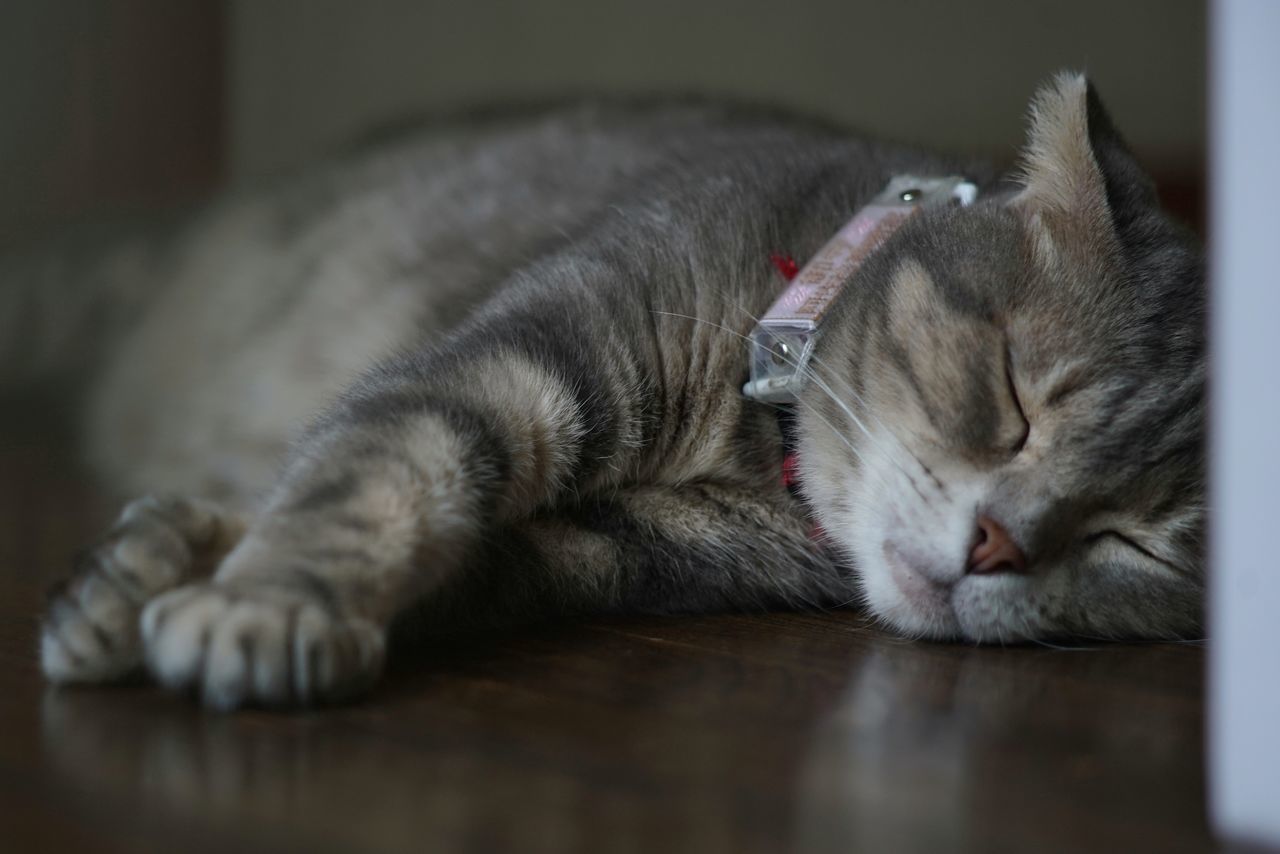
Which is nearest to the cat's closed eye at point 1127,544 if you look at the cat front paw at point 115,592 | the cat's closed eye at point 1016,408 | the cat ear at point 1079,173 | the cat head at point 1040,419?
the cat head at point 1040,419

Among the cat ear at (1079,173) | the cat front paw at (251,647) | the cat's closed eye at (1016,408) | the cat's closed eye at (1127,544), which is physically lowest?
the cat's closed eye at (1127,544)

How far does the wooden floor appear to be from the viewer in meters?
0.76

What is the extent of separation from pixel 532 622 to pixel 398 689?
0.28m

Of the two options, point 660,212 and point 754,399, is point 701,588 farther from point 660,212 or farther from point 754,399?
point 660,212

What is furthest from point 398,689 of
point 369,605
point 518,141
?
point 518,141

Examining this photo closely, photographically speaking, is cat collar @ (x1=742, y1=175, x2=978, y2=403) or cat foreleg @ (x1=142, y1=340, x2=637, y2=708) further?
cat collar @ (x1=742, y1=175, x2=978, y2=403)

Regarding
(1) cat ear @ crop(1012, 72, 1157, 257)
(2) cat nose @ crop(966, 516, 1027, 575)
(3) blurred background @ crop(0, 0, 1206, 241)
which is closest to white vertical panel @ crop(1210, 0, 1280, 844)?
(2) cat nose @ crop(966, 516, 1027, 575)

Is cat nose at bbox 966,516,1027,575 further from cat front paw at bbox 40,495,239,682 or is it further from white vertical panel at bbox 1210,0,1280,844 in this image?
cat front paw at bbox 40,495,239,682

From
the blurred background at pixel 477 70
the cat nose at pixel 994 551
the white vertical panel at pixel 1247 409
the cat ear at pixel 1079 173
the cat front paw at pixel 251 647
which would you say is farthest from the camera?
the blurred background at pixel 477 70

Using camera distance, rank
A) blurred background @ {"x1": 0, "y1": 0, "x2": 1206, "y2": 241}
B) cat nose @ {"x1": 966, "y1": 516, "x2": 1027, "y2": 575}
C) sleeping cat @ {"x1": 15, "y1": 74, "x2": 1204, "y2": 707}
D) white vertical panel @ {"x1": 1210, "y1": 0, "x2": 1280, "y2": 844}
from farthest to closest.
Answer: blurred background @ {"x1": 0, "y1": 0, "x2": 1206, "y2": 241} → cat nose @ {"x1": 966, "y1": 516, "x2": 1027, "y2": 575} → sleeping cat @ {"x1": 15, "y1": 74, "x2": 1204, "y2": 707} → white vertical panel @ {"x1": 1210, "y1": 0, "x2": 1280, "y2": 844}

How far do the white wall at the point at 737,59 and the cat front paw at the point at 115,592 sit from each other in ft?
7.29

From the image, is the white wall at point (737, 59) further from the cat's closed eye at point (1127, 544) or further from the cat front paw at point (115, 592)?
the cat front paw at point (115, 592)

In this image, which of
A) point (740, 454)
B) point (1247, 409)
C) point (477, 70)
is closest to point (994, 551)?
point (740, 454)

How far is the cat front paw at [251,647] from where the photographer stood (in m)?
0.90
